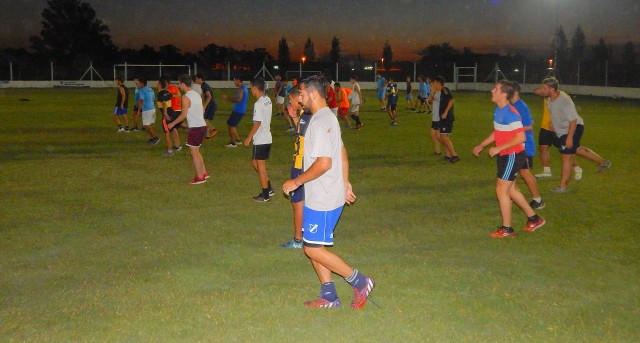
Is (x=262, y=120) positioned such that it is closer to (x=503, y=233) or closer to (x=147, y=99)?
(x=503, y=233)

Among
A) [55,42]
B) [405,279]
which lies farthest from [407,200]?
[55,42]

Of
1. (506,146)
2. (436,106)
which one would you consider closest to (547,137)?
(436,106)

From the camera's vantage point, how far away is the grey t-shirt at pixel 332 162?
516 centimetres

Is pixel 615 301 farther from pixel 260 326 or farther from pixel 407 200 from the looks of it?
pixel 407 200

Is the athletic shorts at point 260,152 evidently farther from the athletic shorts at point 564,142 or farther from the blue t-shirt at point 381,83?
the blue t-shirt at point 381,83

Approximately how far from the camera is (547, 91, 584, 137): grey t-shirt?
10562 millimetres

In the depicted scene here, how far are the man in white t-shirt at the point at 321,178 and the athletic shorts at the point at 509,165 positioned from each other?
3074 mm

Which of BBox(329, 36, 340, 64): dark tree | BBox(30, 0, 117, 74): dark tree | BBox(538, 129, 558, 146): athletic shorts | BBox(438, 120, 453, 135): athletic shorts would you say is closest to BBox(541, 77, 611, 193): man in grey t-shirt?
BBox(538, 129, 558, 146): athletic shorts

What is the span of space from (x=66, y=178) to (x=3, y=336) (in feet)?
25.1

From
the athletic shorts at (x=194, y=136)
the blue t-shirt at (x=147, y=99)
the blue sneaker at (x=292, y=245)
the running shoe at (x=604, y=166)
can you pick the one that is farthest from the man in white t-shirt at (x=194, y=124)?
the running shoe at (x=604, y=166)

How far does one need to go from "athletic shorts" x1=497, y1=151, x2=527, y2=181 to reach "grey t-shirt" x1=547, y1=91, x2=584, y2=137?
120 inches

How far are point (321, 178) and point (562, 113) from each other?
6698 millimetres

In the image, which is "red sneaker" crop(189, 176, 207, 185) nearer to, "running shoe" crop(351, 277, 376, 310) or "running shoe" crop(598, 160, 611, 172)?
"running shoe" crop(351, 277, 376, 310)

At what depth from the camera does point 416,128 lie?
75.0ft
